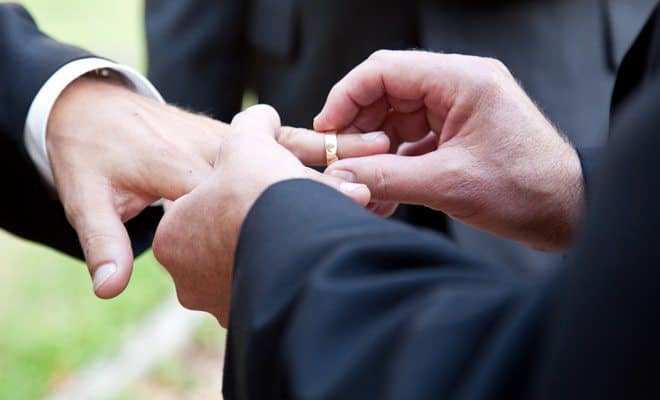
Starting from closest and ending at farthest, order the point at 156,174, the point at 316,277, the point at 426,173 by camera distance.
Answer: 1. the point at 316,277
2. the point at 426,173
3. the point at 156,174

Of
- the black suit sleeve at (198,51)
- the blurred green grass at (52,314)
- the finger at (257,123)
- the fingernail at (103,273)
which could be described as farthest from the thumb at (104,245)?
the blurred green grass at (52,314)

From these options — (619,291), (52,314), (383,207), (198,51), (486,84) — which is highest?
(619,291)

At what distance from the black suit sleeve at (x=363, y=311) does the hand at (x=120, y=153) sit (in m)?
0.52

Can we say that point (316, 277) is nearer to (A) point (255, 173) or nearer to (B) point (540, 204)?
(A) point (255, 173)

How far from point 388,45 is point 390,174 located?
79 cm

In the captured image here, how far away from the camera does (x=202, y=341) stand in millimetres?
3082

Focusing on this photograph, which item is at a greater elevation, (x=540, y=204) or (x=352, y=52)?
(x=540, y=204)

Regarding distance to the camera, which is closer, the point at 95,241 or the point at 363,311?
the point at 363,311

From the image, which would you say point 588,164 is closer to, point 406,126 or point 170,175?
point 406,126

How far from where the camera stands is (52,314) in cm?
318

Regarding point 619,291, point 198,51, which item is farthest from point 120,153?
point 619,291

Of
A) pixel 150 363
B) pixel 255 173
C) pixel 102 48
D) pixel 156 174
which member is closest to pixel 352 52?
pixel 156 174

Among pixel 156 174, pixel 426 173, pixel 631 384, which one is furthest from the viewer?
pixel 156 174

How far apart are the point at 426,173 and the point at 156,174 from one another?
16.0 inches
